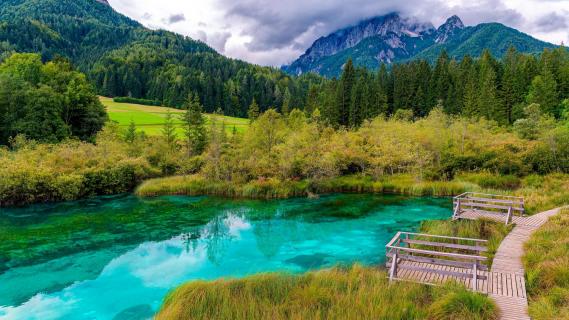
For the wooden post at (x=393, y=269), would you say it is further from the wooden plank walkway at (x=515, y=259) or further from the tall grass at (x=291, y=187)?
the tall grass at (x=291, y=187)

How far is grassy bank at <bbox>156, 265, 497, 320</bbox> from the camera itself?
880cm

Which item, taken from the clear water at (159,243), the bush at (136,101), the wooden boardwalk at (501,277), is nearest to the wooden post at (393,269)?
the wooden boardwalk at (501,277)

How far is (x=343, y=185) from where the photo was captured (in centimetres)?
3603

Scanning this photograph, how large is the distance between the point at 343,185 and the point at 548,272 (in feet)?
84.3

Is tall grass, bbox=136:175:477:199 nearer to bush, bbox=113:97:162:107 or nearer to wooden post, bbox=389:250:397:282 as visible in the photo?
wooden post, bbox=389:250:397:282

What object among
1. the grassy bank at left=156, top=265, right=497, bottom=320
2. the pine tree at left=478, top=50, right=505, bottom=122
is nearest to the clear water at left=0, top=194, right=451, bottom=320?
the grassy bank at left=156, top=265, right=497, bottom=320

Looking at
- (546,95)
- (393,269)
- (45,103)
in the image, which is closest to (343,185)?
(393,269)

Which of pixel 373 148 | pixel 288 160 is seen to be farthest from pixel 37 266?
pixel 373 148

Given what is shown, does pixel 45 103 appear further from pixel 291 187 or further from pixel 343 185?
pixel 343 185

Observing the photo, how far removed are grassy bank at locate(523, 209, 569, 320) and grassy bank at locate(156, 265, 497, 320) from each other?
4.04 ft

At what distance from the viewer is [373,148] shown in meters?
40.1

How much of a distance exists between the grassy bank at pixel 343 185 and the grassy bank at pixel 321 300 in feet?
72.9

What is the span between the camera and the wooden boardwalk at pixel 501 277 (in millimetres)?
8930

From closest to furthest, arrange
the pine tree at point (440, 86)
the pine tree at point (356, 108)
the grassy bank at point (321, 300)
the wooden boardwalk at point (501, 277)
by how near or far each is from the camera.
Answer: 1. the grassy bank at point (321, 300)
2. the wooden boardwalk at point (501, 277)
3. the pine tree at point (356, 108)
4. the pine tree at point (440, 86)
